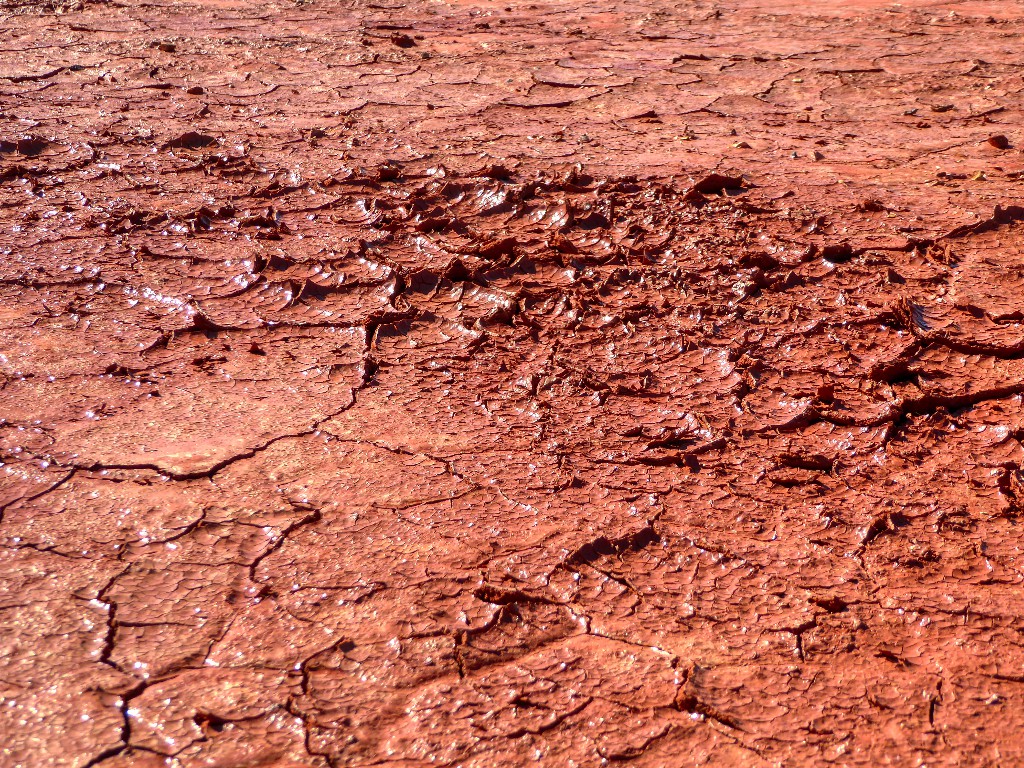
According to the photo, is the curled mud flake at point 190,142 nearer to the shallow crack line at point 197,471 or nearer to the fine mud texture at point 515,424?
the fine mud texture at point 515,424

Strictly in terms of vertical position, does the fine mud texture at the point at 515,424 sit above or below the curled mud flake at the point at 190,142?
below

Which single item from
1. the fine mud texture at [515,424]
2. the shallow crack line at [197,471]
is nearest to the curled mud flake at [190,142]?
the fine mud texture at [515,424]

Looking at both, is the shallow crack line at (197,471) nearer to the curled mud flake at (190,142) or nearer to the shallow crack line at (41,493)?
the shallow crack line at (41,493)

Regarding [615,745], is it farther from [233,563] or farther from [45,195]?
[45,195]

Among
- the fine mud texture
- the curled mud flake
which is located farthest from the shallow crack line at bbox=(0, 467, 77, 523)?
the curled mud flake

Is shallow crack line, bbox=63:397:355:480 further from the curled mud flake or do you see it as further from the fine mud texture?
the curled mud flake

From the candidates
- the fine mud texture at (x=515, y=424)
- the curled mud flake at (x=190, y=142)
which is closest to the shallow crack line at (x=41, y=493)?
the fine mud texture at (x=515, y=424)

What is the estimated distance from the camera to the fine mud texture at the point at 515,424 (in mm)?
1652

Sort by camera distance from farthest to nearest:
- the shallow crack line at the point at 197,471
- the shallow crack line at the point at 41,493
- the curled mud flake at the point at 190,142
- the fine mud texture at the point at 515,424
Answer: the curled mud flake at the point at 190,142 < the shallow crack line at the point at 197,471 < the shallow crack line at the point at 41,493 < the fine mud texture at the point at 515,424

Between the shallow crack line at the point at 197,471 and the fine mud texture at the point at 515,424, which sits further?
the shallow crack line at the point at 197,471

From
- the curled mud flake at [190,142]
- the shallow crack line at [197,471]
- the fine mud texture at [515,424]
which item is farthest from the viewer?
the curled mud flake at [190,142]

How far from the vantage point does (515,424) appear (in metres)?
2.37

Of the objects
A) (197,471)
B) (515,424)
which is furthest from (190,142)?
(515,424)

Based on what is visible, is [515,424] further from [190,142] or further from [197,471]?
[190,142]
